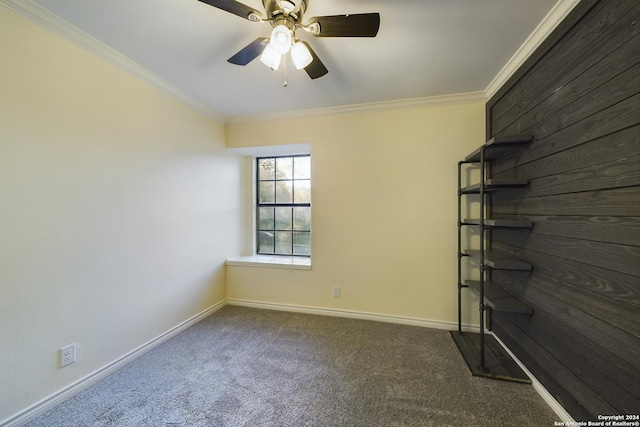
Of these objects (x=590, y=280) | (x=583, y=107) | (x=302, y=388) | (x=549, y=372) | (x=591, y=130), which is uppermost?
(x=583, y=107)

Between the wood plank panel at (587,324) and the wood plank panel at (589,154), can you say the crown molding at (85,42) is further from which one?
the wood plank panel at (587,324)

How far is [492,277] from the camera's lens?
2.25 m

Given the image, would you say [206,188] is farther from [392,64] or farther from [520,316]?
[520,316]

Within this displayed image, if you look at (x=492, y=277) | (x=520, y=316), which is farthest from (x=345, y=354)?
(x=492, y=277)

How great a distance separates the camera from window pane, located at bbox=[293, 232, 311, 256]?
337 centimetres

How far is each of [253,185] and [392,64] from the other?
2.37 m

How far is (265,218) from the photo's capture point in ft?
11.7

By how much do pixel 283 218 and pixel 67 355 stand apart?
2372 mm

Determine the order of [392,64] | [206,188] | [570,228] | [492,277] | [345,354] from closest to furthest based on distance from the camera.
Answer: [570,228] < [392,64] < [345,354] < [492,277] < [206,188]

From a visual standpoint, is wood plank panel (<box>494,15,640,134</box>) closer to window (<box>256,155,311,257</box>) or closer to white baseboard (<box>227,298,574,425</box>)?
white baseboard (<box>227,298,574,425</box>)

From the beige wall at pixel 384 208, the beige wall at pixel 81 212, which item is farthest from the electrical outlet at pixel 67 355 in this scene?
the beige wall at pixel 384 208

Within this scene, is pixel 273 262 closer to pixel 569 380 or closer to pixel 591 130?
pixel 569 380

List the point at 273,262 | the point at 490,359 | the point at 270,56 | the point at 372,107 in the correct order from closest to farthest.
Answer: the point at 270,56
the point at 490,359
the point at 372,107
the point at 273,262

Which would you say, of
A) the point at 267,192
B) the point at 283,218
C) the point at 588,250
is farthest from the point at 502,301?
the point at 267,192
